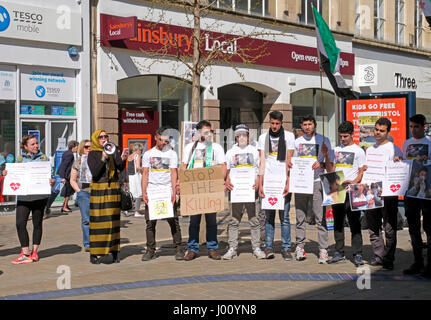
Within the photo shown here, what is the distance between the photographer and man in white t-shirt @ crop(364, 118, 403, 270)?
29.3ft

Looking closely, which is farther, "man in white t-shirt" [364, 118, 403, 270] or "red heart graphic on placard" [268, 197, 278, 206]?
"red heart graphic on placard" [268, 197, 278, 206]

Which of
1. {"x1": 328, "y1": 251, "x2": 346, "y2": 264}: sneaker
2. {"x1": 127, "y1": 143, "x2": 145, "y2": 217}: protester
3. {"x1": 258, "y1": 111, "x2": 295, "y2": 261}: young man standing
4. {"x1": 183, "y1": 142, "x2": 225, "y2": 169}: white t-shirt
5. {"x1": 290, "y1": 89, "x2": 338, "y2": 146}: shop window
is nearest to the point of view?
{"x1": 328, "y1": 251, "x2": 346, "y2": 264}: sneaker

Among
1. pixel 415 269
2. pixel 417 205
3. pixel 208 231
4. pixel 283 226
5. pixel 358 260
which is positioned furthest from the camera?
pixel 208 231

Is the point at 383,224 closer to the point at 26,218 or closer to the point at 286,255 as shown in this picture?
the point at 286,255

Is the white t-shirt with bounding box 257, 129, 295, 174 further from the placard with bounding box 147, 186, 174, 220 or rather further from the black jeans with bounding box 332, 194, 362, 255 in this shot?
the placard with bounding box 147, 186, 174, 220

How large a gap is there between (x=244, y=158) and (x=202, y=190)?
0.74 meters

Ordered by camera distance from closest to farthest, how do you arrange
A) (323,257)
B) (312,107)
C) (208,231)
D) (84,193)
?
(323,257), (208,231), (84,193), (312,107)

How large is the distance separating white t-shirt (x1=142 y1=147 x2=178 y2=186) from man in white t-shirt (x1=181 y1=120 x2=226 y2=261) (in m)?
0.25

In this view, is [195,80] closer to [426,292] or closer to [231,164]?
[231,164]

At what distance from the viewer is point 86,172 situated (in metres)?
10.6

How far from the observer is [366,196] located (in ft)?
29.3

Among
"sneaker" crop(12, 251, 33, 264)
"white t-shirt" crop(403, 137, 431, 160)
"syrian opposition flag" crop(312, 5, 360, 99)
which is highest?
"syrian opposition flag" crop(312, 5, 360, 99)

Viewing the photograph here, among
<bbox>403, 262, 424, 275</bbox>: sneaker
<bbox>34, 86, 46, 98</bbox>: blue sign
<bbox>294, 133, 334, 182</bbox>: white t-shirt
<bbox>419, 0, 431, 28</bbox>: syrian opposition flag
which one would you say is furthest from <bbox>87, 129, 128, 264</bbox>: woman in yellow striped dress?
<bbox>34, 86, 46, 98</bbox>: blue sign

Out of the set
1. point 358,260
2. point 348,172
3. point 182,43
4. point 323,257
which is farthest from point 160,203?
point 182,43
